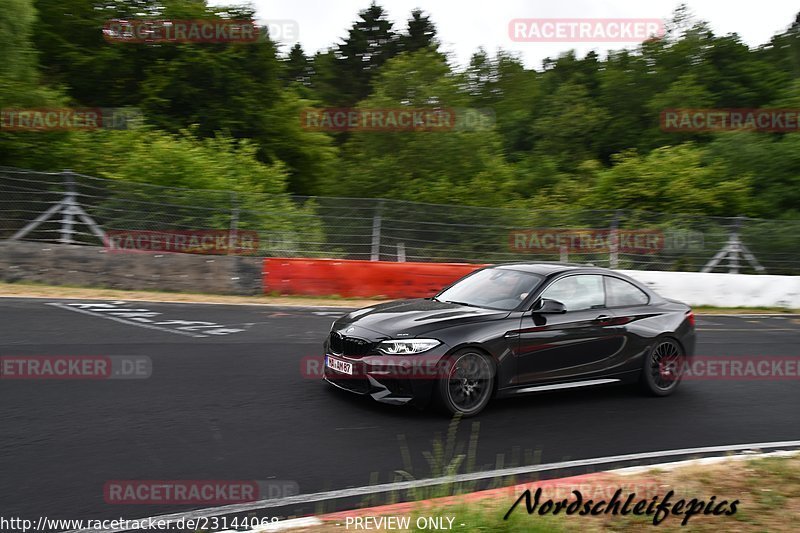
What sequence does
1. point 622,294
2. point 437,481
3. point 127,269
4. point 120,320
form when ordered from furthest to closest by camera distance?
1. point 127,269
2. point 120,320
3. point 622,294
4. point 437,481

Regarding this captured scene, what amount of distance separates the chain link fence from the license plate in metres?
9.32

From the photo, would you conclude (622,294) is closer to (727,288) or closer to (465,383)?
(465,383)

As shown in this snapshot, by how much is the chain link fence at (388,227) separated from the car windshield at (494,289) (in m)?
8.49

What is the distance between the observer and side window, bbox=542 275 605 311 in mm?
8336

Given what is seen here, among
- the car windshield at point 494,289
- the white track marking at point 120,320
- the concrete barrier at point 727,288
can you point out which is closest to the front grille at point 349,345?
the car windshield at point 494,289

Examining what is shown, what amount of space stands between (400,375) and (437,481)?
5.41 ft

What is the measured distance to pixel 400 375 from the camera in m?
7.30

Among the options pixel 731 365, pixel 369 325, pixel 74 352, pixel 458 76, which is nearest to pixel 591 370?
pixel 369 325

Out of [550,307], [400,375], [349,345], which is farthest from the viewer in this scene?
[550,307]

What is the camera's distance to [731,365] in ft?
36.9

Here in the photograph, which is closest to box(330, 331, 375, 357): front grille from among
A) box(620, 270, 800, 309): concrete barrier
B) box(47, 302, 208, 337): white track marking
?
box(47, 302, 208, 337): white track marking

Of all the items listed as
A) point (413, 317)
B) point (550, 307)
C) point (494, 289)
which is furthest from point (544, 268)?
point (413, 317)

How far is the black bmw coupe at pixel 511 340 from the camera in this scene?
7.34 meters

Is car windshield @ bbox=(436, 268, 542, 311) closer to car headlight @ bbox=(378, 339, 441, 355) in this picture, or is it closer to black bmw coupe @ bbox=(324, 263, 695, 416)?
black bmw coupe @ bbox=(324, 263, 695, 416)
